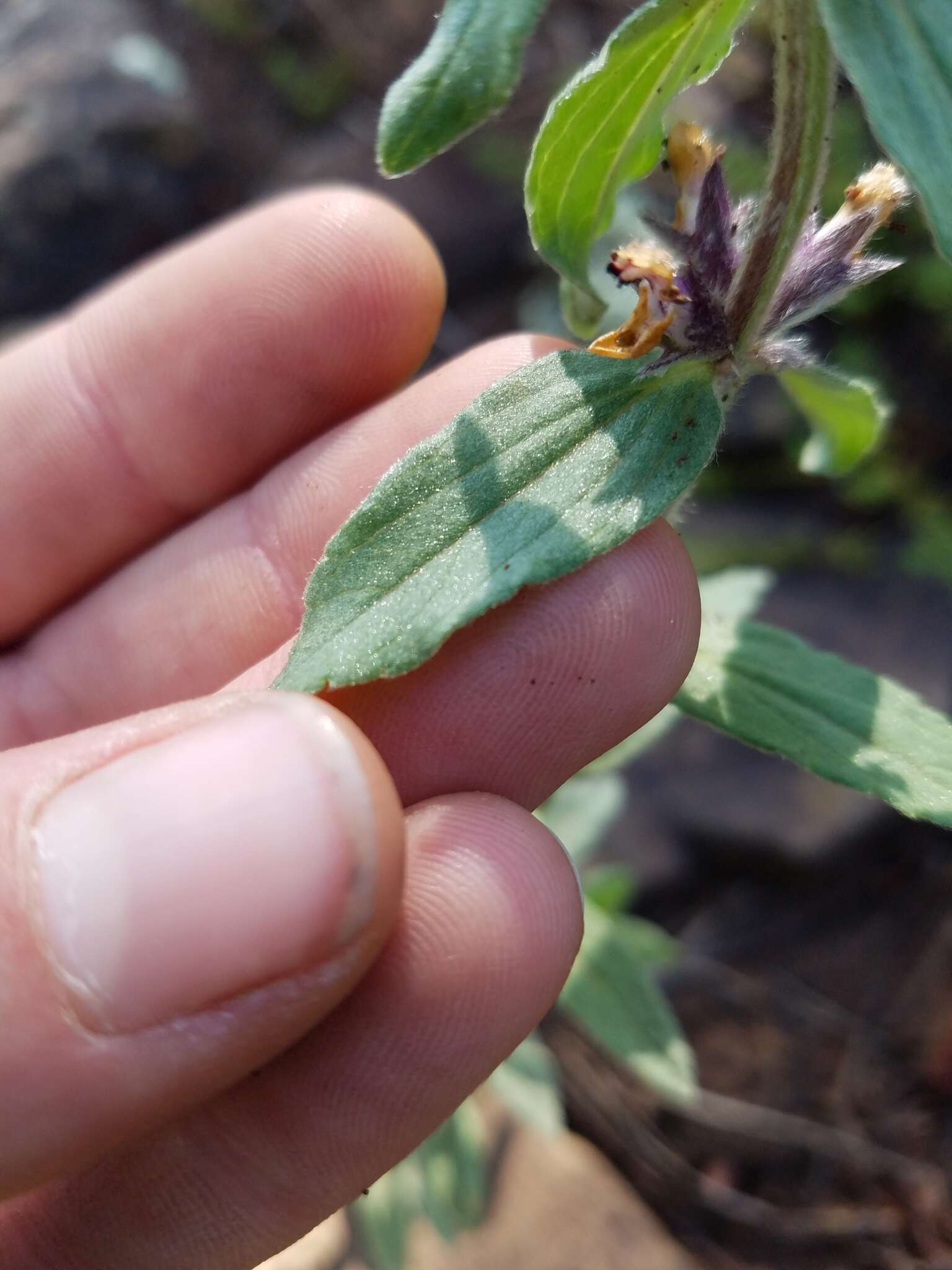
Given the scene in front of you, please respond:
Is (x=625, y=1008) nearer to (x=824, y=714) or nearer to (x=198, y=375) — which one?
(x=824, y=714)

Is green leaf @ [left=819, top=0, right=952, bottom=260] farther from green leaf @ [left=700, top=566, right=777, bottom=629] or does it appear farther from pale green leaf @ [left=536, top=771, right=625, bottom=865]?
pale green leaf @ [left=536, top=771, right=625, bottom=865]

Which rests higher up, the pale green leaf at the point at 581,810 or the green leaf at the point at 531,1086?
the pale green leaf at the point at 581,810

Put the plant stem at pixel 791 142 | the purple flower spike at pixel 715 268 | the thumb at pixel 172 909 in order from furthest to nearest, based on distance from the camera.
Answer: the purple flower spike at pixel 715 268
the plant stem at pixel 791 142
the thumb at pixel 172 909

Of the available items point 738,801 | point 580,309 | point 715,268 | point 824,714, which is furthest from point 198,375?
point 738,801

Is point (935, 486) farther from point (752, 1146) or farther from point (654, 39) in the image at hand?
point (654, 39)

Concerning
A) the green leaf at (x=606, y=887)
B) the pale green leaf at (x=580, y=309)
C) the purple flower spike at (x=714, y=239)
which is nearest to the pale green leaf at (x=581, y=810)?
the green leaf at (x=606, y=887)

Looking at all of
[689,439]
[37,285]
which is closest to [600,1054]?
[689,439]

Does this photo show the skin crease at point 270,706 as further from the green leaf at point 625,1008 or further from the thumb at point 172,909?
the green leaf at point 625,1008
